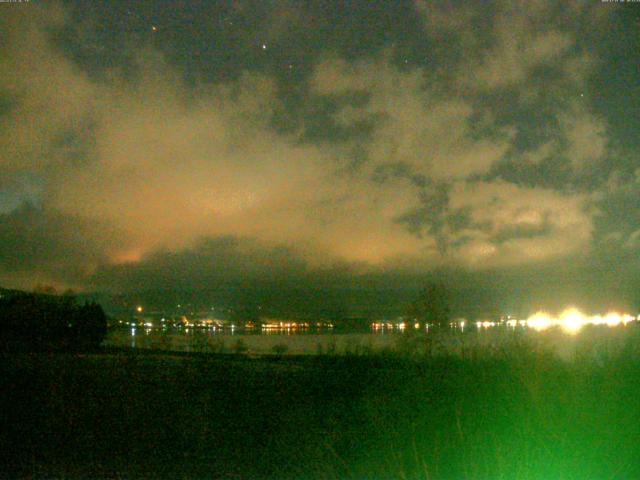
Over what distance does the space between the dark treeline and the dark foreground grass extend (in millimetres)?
25291

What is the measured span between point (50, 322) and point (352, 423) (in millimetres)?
34209

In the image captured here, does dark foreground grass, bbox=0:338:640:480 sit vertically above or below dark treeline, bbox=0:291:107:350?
below

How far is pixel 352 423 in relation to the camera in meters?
13.5

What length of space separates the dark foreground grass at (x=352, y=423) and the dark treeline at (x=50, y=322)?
25.3 m

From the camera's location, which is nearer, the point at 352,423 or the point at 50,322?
the point at 352,423

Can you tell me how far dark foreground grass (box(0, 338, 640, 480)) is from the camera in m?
10.8

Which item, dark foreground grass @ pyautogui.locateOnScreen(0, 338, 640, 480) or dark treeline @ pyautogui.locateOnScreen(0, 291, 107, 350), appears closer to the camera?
dark foreground grass @ pyautogui.locateOnScreen(0, 338, 640, 480)

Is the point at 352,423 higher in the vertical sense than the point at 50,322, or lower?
lower

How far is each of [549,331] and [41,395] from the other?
44.6 feet

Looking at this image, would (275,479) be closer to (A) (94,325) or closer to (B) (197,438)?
Answer: (B) (197,438)

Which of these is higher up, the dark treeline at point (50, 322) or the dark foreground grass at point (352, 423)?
the dark treeline at point (50, 322)

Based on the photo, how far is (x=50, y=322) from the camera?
4338cm

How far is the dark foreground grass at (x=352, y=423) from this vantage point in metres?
10.8

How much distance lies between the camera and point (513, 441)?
11578 millimetres
